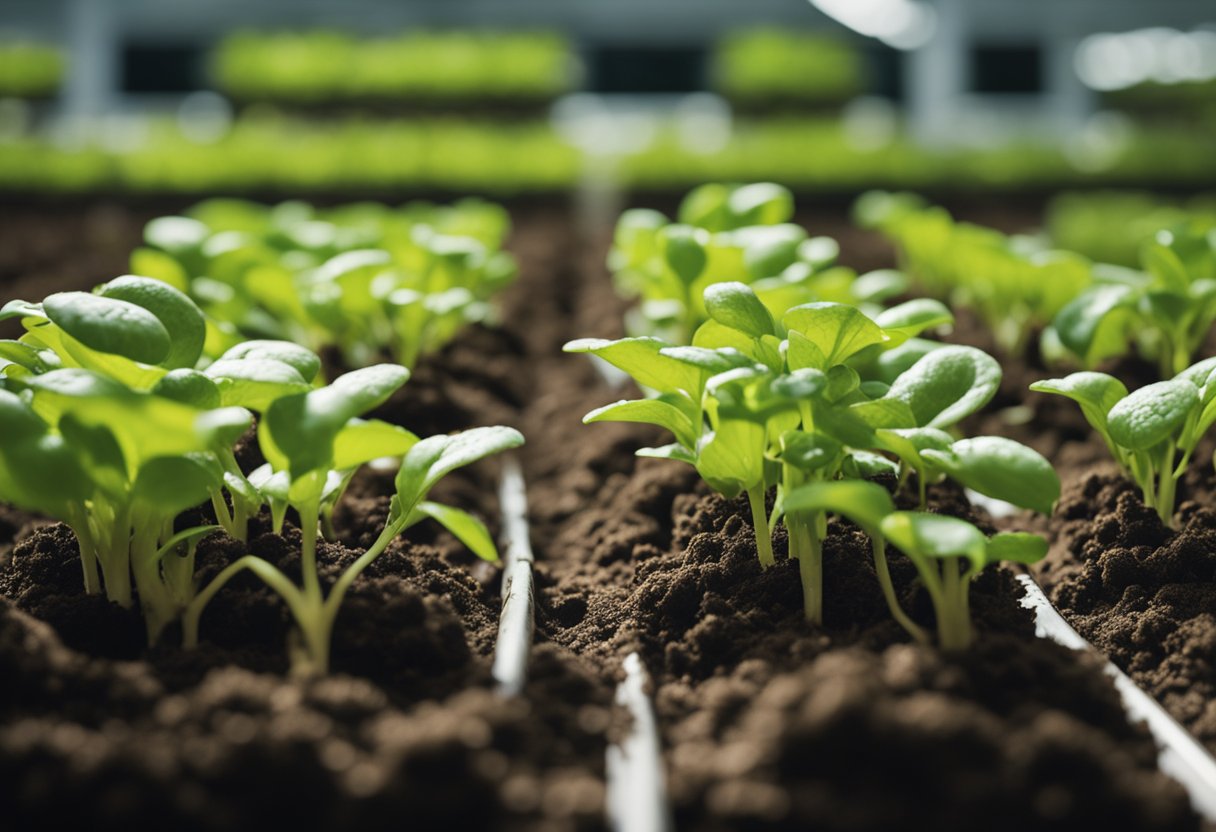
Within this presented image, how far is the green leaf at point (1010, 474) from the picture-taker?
2.85ft

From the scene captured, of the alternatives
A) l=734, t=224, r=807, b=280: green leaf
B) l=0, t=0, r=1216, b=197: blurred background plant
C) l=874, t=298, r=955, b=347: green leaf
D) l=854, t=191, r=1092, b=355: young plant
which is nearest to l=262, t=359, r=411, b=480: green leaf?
l=874, t=298, r=955, b=347: green leaf

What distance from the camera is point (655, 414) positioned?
1.07m

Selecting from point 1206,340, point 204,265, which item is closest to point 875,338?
point 1206,340

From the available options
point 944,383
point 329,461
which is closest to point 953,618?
point 944,383

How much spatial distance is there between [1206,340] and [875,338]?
1.25 metres

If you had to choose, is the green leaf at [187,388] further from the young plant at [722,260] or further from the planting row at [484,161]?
the planting row at [484,161]

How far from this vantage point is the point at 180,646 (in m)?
0.92

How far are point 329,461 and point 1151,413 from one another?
78cm

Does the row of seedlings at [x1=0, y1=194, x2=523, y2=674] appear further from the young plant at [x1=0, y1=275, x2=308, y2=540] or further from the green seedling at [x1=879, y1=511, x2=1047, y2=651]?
the green seedling at [x1=879, y1=511, x2=1047, y2=651]

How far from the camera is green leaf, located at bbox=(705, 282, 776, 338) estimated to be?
41.3 inches

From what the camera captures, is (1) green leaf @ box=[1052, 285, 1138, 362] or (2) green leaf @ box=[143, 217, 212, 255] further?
(2) green leaf @ box=[143, 217, 212, 255]

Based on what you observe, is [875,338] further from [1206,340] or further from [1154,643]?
[1206,340]

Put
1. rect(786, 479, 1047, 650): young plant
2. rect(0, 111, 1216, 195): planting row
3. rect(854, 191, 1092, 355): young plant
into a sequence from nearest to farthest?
rect(786, 479, 1047, 650): young plant → rect(854, 191, 1092, 355): young plant → rect(0, 111, 1216, 195): planting row

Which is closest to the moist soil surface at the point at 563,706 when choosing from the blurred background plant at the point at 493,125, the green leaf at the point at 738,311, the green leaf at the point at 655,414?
the green leaf at the point at 655,414
